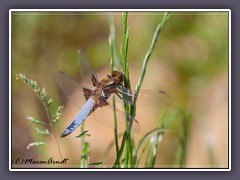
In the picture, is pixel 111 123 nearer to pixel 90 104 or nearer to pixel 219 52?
pixel 90 104

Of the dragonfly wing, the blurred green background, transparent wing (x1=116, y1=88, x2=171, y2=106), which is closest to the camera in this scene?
transparent wing (x1=116, y1=88, x2=171, y2=106)

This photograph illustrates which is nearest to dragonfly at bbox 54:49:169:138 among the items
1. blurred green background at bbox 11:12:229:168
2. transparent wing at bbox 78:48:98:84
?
transparent wing at bbox 78:48:98:84

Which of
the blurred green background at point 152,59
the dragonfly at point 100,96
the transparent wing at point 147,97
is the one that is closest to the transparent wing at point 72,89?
the dragonfly at point 100,96

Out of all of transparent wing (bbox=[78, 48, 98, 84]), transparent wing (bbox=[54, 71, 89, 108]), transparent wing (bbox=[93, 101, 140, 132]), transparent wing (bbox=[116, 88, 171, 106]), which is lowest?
transparent wing (bbox=[93, 101, 140, 132])

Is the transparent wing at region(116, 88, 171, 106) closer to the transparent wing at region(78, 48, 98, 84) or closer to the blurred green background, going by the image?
Result: the transparent wing at region(78, 48, 98, 84)

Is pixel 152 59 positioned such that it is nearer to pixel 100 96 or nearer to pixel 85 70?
pixel 85 70
